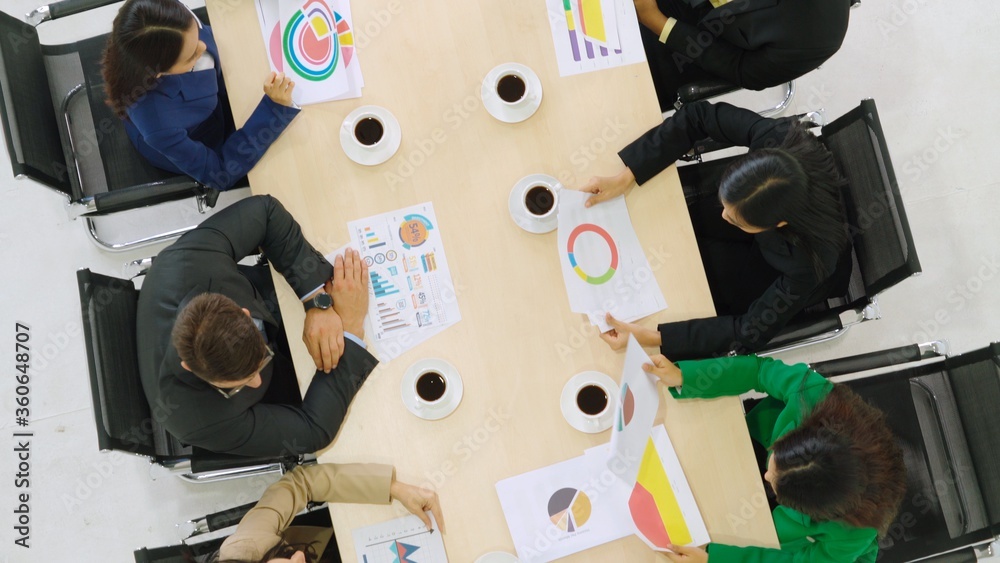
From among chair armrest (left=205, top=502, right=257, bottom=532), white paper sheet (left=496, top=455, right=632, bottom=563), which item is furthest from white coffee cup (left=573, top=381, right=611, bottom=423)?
chair armrest (left=205, top=502, right=257, bottom=532)

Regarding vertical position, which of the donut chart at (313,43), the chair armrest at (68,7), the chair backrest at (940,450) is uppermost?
the chair armrest at (68,7)

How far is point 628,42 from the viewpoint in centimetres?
199

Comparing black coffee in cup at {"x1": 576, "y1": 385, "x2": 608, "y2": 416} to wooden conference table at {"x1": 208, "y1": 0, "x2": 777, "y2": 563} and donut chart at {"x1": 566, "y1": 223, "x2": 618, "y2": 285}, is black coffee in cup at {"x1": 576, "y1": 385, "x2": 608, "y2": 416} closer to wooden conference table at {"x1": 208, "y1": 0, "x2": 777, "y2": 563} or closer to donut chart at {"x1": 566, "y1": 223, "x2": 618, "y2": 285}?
wooden conference table at {"x1": 208, "y1": 0, "x2": 777, "y2": 563}

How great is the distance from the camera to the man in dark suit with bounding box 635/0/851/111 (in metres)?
1.94

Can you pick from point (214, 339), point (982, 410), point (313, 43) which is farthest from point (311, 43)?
point (982, 410)

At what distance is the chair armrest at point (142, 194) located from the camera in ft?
6.80

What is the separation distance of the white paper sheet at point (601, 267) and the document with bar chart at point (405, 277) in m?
0.30

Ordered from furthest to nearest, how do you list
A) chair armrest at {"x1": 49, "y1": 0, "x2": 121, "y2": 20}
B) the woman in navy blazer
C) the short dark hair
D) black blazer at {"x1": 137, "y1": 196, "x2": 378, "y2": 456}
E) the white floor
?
the white floor
chair armrest at {"x1": 49, "y1": 0, "x2": 121, "y2": 20}
the woman in navy blazer
black blazer at {"x1": 137, "y1": 196, "x2": 378, "y2": 456}
the short dark hair

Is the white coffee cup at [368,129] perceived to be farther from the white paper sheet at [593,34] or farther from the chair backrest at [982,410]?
the chair backrest at [982,410]

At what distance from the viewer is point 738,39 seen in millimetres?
2062

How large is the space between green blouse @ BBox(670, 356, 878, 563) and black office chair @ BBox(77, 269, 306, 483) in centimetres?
125

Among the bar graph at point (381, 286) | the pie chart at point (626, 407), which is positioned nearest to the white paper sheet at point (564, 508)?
the pie chart at point (626, 407)

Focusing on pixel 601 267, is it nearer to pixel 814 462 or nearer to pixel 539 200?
pixel 539 200

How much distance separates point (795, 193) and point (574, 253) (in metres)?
0.53
